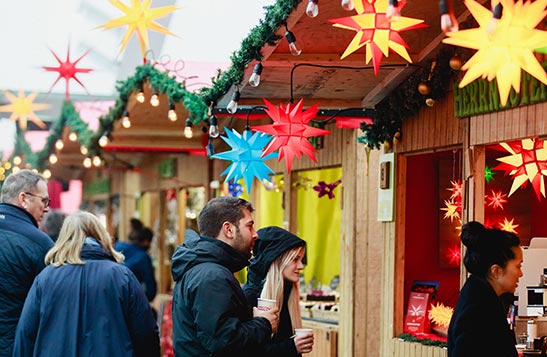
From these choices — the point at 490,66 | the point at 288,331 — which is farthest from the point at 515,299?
the point at 490,66

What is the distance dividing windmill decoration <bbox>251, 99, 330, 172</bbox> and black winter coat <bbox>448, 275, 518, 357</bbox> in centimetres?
231

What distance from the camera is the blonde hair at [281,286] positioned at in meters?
5.52

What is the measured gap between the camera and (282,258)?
5641 millimetres

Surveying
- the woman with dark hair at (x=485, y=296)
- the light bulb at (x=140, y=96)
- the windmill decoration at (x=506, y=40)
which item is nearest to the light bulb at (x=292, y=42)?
the windmill decoration at (x=506, y=40)

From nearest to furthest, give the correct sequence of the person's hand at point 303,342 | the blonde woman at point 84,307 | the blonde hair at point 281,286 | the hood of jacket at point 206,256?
the hood of jacket at point 206,256 < the person's hand at point 303,342 < the blonde hair at point 281,286 < the blonde woman at point 84,307

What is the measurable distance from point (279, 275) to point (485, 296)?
1.21 m

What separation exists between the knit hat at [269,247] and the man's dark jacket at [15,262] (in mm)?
1699

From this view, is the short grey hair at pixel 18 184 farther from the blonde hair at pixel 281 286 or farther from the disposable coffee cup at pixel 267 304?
the disposable coffee cup at pixel 267 304

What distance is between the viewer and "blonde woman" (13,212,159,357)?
5.85m

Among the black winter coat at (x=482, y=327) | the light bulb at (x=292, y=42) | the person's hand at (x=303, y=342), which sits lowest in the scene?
the person's hand at (x=303, y=342)

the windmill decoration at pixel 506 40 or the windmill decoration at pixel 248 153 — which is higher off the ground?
the windmill decoration at pixel 506 40

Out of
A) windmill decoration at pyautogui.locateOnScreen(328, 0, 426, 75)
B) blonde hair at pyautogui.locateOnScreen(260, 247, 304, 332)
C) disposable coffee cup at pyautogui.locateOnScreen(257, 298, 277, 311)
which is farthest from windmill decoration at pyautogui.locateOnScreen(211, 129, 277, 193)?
disposable coffee cup at pyautogui.locateOnScreen(257, 298, 277, 311)

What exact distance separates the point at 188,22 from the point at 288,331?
1022 centimetres

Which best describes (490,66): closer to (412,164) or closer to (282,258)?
(282,258)
